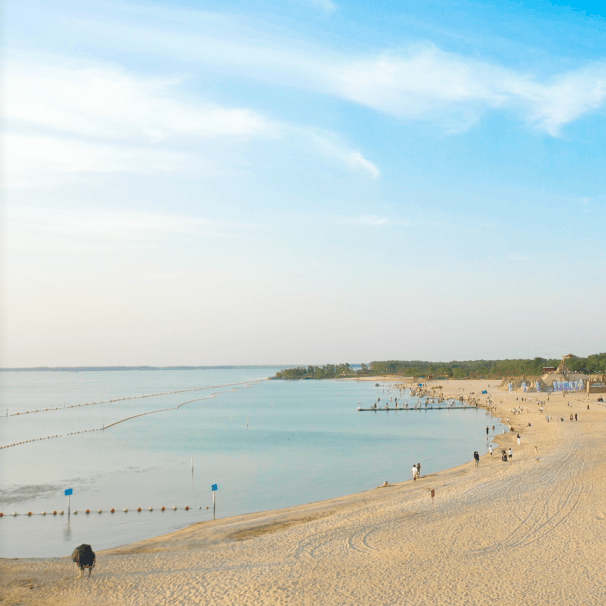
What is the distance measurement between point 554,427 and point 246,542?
141ft

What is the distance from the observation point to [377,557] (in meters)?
17.5

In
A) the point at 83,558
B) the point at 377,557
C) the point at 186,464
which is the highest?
the point at 83,558

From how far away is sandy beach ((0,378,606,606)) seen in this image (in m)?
14.5

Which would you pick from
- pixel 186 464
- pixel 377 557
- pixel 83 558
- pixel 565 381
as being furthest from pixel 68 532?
pixel 565 381

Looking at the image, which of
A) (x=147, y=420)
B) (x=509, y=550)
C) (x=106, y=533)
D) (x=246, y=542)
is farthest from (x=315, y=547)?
(x=147, y=420)

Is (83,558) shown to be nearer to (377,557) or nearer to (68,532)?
(377,557)

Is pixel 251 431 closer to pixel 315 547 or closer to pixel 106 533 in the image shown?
pixel 106 533

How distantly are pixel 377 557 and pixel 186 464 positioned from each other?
27.4 m

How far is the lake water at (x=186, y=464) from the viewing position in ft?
85.4

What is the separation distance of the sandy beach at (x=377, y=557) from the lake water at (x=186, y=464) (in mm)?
4143

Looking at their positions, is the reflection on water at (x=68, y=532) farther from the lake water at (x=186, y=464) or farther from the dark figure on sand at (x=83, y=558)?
the dark figure on sand at (x=83, y=558)

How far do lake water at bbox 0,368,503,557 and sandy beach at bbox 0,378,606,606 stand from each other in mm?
4143

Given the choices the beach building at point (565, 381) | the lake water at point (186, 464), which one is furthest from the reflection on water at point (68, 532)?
the beach building at point (565, 381)

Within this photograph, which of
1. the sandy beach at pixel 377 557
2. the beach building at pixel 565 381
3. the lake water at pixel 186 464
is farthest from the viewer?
the beach building at pixel 565 381
